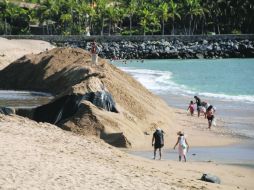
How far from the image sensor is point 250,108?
3650 cm

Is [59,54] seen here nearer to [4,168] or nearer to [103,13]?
[4,168]

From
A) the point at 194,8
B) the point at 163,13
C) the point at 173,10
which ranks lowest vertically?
the point at 163,13

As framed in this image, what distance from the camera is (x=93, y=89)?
2278cm

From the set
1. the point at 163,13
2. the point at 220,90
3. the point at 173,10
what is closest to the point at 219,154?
the point at 220,90

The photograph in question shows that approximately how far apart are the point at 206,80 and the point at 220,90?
1152 cm

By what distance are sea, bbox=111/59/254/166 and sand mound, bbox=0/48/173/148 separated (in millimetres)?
2662

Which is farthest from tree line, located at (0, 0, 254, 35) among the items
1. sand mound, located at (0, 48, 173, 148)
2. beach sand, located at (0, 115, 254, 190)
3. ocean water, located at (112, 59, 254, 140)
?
beach sand, located at (0, 115, 254, 190)

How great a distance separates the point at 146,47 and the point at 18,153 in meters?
92.0

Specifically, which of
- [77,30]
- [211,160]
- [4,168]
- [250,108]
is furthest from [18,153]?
[77,30]

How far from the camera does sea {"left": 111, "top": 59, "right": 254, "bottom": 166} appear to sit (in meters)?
28.2

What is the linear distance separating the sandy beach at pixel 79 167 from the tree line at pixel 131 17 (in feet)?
331

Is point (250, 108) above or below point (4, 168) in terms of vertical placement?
below

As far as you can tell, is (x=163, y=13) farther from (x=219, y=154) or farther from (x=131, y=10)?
(x=219, y=154)

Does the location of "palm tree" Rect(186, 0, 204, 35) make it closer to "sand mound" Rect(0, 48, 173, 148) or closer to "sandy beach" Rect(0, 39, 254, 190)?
"sand mound" Rect(0, 48, 173, 148)
